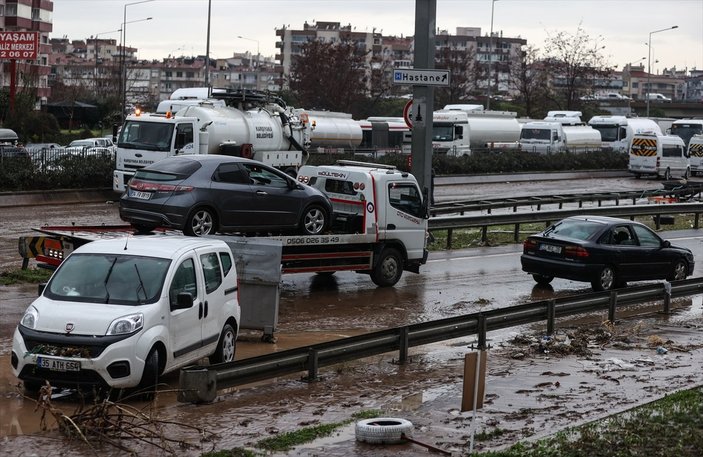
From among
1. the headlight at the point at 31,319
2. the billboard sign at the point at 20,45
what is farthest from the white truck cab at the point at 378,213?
the billboard sign at the point at 20,45

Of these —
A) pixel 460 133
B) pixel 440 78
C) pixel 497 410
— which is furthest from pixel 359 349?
pixel 460 133

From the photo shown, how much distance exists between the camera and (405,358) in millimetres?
14578

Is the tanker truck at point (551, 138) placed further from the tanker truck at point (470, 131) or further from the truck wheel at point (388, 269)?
the truck wheel at point (388, 269)

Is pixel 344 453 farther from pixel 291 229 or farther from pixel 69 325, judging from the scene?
pixel 291 229

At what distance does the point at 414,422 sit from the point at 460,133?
48.4 meters

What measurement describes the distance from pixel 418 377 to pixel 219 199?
6.16m

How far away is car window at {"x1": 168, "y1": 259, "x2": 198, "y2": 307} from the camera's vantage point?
1232 cm

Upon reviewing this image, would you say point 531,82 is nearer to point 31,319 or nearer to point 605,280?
point 605,280

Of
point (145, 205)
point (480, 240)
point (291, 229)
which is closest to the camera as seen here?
point (145, 205)

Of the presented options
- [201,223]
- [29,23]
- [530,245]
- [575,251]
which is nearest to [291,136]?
[530,245]

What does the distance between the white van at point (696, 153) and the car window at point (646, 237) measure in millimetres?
39207

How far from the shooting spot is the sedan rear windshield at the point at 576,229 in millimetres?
22109

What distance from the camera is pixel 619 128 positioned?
233 feet

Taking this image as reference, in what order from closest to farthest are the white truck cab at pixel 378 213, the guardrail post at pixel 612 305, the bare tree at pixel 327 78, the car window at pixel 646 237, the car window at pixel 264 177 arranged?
1. the guardrail post at pixel 612 305
2. the car window at pixel 264 177
3. the white truck cab at pixel 378 213
4. the car window at pixel 646 237
5. the bare tree at pixel 327 78
